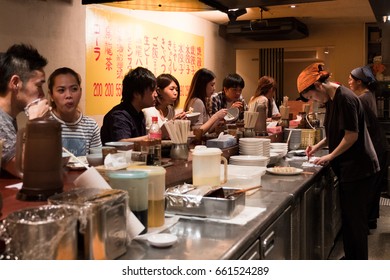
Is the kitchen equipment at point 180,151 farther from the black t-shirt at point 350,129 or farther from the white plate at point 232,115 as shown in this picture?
the white plate at point 232,115

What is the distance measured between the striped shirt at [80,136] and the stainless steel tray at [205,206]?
1004mm

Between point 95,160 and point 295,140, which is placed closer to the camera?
point 95,160

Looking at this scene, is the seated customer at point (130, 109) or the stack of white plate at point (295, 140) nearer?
the seated customer at point (130, 109)

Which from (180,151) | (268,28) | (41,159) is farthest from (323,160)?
(268,28)

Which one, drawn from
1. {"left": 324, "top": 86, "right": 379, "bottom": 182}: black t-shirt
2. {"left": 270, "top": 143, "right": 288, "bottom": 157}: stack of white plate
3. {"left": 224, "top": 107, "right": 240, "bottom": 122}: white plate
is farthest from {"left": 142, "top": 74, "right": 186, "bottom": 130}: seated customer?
{"left": 324, "top": 86, "right": 379, "bottom": 182}: black t-shirt

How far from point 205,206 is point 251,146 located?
1.38 meters

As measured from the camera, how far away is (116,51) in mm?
4910

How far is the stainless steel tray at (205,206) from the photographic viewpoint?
1729 millimetres

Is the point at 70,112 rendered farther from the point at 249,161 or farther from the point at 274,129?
the point at 274,129

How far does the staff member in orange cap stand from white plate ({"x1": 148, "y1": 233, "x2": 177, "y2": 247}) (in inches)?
72.7

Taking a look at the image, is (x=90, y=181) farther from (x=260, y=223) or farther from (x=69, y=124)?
(x=69, y=124)

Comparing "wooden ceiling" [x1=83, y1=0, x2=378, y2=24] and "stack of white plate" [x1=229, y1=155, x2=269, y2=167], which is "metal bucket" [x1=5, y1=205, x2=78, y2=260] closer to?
"stack of white plate" [x1=229, y1=155, x2=269, y2=167]

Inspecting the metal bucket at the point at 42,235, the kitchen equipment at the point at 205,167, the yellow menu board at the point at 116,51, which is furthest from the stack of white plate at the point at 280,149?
the metal bucket at the point at 42,235

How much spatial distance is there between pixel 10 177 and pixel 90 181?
0.66m
